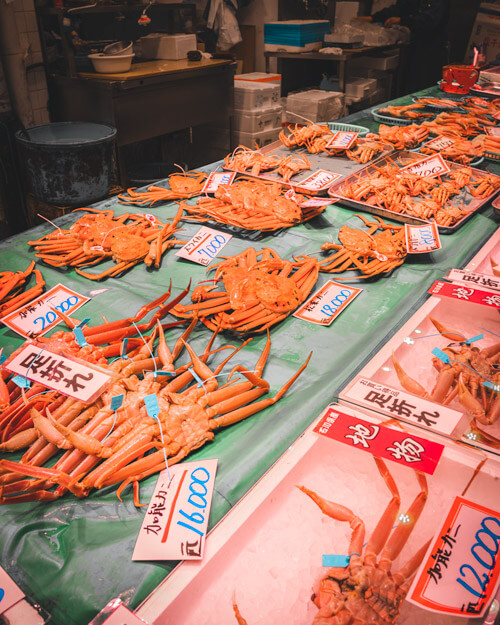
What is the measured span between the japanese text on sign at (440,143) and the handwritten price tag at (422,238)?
142cm

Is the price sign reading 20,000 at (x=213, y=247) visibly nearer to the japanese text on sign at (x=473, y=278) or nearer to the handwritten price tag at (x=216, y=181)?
the handwritten price tag at (x=216, y=181)

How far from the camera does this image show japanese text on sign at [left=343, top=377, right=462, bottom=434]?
1.22 m

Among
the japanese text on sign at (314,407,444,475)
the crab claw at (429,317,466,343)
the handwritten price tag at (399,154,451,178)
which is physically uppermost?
the handwritten price tag at (399,154,451,178)

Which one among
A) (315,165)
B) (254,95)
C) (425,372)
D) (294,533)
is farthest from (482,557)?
(254,95)

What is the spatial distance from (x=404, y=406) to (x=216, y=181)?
197cm

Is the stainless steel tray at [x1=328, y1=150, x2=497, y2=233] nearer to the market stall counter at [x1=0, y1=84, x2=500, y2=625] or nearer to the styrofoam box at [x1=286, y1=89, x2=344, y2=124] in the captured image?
the market stall counter at [x1=0, y1=84, x2=500, y2=625]

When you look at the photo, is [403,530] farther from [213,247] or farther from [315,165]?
[315,165]

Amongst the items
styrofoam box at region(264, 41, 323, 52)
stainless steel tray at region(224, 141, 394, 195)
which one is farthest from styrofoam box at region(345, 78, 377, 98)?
stainless steel tray at region(224, 141, 394, 195)

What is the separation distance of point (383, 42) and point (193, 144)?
379 cm

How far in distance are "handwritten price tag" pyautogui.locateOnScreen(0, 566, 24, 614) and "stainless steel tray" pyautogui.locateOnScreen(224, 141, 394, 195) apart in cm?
232

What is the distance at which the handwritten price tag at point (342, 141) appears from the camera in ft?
10.7

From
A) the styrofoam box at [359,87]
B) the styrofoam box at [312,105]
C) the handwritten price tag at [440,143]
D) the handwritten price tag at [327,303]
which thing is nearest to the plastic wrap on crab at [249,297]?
the handwritten price tag at [327,303]

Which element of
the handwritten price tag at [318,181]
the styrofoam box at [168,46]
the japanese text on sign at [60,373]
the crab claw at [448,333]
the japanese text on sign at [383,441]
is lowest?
the crab claw at [448,333]

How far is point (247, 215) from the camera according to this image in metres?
2.45
